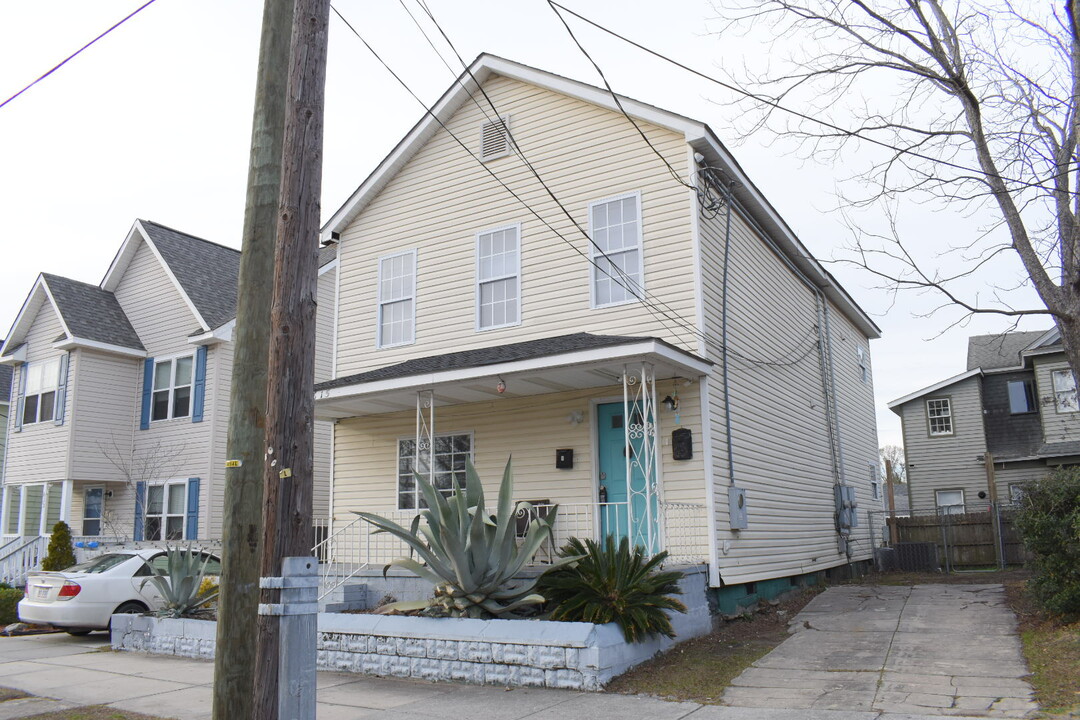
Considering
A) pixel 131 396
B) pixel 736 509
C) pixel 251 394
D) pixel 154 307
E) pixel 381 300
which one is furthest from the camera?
pixel 154 307

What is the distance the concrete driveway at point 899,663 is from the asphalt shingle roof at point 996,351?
19.3 m

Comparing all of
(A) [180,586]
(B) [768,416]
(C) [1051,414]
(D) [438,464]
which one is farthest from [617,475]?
(C) [1051,414]

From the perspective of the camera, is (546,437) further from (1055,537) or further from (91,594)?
(91,594)

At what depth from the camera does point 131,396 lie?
2203 centimetres

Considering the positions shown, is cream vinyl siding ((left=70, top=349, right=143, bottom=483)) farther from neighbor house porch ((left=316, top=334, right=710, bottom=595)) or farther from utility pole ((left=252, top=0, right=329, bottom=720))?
utility pole ((left=252, top=0, right=329, bottom=720))

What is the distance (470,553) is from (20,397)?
19.6 metres

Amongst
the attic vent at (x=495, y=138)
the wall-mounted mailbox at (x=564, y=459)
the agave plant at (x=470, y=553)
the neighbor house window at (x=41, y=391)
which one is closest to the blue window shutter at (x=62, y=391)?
the neighbor house window at (x=41, y=391)

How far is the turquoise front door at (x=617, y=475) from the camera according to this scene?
11.6 metres

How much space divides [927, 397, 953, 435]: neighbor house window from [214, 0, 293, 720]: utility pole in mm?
28521

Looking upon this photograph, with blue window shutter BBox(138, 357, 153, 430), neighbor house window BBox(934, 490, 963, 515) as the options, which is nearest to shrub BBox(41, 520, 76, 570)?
blue window shutter BBox(138, 357, 153, 430)

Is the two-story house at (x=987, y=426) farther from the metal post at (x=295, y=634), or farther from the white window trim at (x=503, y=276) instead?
the metal post at (x=295, y=634)

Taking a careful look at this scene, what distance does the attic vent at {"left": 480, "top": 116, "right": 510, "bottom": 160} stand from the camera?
14023mm

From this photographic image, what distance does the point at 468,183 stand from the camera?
14359 millimetres

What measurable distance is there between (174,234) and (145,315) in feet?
8.09
